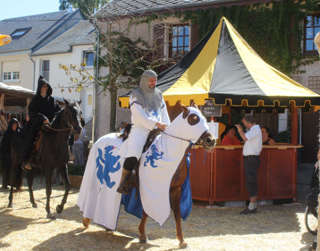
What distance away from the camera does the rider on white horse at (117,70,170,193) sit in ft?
17.7

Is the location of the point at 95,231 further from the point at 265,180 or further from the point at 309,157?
the point at 309,157

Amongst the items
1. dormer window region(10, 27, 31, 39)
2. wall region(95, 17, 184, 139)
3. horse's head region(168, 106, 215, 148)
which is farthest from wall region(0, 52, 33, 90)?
horse's head region(168, 106, 215, 148)

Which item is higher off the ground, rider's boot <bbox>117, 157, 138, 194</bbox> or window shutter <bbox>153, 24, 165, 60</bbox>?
window shutter <bbox>153, 24, 165, 60</bbox>

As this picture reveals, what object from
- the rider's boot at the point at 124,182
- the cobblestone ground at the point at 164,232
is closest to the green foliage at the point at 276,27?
the cobblestone ground at the point at 164,232

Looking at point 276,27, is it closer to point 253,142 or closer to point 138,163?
point 253,142

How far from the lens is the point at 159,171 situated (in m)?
5.42

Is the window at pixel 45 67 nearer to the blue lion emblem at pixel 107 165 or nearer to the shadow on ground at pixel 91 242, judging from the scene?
the blue lion emblem at pixel 107 165

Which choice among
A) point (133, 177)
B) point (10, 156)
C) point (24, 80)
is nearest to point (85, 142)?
point (10, 156)

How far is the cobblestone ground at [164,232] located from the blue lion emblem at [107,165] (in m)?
0.84

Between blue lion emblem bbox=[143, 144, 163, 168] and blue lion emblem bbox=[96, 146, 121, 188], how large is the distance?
56 cm

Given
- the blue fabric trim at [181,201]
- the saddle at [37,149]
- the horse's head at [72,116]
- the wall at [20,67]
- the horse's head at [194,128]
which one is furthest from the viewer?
the wall at [20,67]

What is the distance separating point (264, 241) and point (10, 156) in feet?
19.5

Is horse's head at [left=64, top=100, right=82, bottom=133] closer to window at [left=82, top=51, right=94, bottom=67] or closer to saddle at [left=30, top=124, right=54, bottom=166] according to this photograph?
saddle at [left=30, top=124, right=54, bottom=166]

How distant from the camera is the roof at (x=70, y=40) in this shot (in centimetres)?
2500
